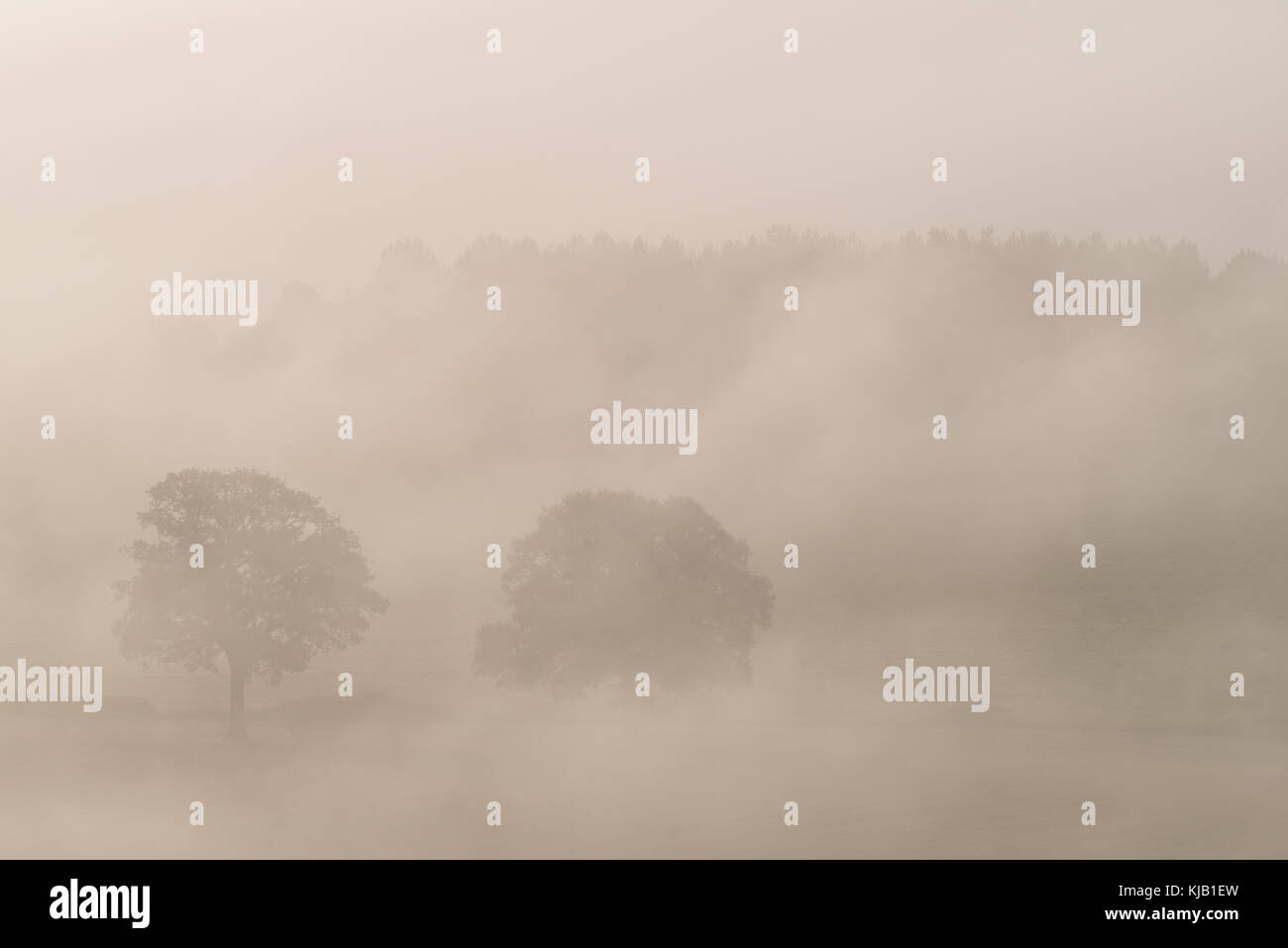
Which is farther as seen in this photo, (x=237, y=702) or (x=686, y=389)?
(x=686, y=389)

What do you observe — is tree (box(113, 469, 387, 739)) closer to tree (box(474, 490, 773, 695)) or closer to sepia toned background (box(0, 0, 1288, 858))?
sepia toned background (box(0, 0, 1288, 858))

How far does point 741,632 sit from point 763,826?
2.08 meters

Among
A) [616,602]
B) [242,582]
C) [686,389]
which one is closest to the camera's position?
[242,582]

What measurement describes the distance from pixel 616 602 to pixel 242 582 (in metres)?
4.15

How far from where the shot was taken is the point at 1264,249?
13.1 metres

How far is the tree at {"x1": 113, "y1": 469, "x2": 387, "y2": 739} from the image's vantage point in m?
12.5

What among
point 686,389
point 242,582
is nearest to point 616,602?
point 686,389

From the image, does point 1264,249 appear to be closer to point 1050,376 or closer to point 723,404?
point 1050,376

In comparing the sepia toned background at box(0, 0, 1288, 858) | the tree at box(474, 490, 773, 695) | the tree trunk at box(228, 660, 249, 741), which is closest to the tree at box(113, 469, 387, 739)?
the tree trunk at box(228, 660, 249, 741)

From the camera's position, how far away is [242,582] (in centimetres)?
1254

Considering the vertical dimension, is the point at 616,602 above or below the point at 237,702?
above

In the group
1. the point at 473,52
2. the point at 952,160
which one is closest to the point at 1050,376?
the point at 952,160

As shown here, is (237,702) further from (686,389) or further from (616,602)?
(686,389)

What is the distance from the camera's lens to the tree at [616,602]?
12.6 m
